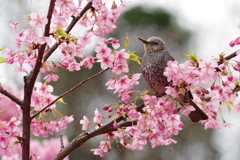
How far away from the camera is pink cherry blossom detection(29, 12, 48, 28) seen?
1280 mm

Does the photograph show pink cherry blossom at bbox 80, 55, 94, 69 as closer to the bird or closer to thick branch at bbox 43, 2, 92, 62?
thick branch at bbox 43, 2, 92, 62

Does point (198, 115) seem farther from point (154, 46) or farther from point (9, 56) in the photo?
point (9, 56)

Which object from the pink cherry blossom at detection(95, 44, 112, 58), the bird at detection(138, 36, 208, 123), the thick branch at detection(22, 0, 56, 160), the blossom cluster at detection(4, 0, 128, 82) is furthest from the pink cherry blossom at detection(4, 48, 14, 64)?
the bird at detection(138, 36, 208, 123)

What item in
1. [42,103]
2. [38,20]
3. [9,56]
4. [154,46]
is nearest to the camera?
[38,20]

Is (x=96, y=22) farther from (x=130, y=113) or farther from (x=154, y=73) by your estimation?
(x=154, y=73)

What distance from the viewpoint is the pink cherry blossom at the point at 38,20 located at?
4.20ft

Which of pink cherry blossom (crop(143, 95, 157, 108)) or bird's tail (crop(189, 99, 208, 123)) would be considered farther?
bird's tail (crop(189, 99, 208, 123))

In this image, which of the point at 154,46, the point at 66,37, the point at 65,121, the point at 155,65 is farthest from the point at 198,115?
the point at 66,37

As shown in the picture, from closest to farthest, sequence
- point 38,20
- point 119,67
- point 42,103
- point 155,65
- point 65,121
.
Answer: point 38,20, point 119,67, point 42,103, point 65,121, point 155,65

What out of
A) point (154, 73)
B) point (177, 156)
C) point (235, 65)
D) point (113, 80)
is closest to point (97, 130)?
point (113, 80)

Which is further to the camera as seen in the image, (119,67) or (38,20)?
(119,67)

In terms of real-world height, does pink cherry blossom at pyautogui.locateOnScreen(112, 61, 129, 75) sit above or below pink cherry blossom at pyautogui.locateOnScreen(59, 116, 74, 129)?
below

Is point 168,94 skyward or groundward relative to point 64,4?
groundward

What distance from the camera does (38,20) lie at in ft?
4.24
